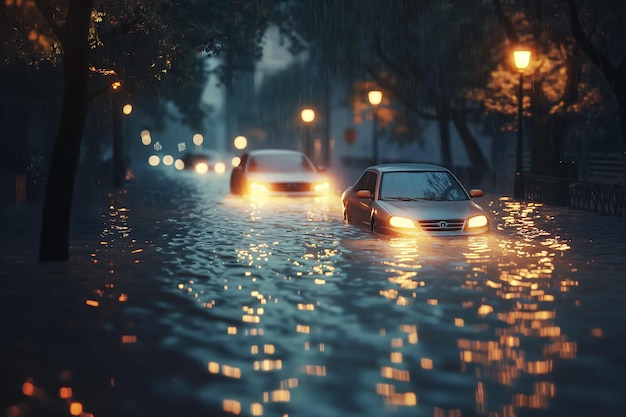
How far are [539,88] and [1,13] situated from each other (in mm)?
20498

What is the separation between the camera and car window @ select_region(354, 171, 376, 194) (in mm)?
21406

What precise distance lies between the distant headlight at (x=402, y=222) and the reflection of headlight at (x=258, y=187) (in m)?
14.0

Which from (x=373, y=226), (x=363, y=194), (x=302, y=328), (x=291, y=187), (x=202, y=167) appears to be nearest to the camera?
(x=302, y=328)

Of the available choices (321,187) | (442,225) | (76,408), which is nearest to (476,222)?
(442,225)

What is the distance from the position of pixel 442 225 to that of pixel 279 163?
16173mm

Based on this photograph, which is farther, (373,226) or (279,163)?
(279,163)

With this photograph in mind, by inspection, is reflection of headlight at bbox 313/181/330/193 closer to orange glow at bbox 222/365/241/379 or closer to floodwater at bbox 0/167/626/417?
floodwater at bbox 0/167/626/417

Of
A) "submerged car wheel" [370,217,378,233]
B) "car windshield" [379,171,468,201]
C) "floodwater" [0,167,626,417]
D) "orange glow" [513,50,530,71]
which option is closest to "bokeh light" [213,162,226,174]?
"orange glow" [513,50,530,71]

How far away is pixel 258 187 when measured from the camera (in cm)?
3319

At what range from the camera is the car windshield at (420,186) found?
2061 cm

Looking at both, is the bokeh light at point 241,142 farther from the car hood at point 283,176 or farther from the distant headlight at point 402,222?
the distant headlight at point 402,222

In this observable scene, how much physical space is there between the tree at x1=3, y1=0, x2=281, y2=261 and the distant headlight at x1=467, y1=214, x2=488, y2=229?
651 centimetres

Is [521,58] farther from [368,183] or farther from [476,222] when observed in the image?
[476,222]

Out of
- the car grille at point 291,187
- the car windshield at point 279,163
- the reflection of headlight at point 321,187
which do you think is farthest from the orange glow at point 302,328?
the car windshield at point 279,163
